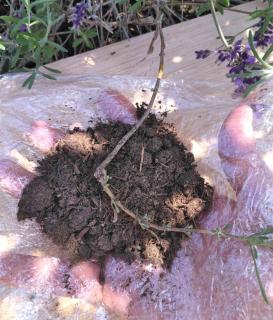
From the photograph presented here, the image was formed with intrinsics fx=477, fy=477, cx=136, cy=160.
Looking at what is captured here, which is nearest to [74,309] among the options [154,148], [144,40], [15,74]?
[154,148]

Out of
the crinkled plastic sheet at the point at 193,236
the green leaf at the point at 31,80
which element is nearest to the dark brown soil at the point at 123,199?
the crinkled plastic sheet at the point at 193,236

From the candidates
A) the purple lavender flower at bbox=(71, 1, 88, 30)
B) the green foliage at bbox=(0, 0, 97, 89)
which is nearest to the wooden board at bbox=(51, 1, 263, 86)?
the green foliage at bbox=(0, 0, 97, 89)

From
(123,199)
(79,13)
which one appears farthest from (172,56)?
(123,199)

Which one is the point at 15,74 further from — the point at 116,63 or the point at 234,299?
the point at 234,299

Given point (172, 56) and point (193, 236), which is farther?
point (172, 56)

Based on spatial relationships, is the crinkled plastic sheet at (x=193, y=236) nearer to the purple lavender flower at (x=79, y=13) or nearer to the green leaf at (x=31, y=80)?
the green leaf at (x=31, y=80)

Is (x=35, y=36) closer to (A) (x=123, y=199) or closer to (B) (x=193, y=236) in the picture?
(A) (x=123, y=199)

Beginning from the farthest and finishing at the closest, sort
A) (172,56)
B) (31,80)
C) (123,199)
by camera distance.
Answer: (172,56) < (31,80) < (123,199)

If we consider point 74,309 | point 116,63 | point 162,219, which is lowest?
point 74,309
